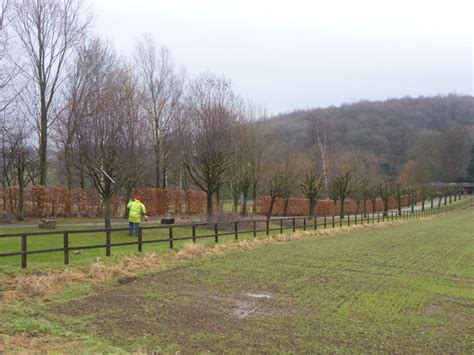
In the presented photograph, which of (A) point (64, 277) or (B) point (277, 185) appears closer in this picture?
(A) point (64, 277)

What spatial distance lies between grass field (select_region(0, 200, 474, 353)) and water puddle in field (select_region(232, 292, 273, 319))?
0.06 feet

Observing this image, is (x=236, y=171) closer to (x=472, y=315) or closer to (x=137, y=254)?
(x=137, y=254)

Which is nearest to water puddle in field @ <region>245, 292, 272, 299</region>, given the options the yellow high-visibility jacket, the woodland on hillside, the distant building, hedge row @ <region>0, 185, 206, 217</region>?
the yellow high-visibility jacket

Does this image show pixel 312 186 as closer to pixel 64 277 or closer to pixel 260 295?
pixel 260 295

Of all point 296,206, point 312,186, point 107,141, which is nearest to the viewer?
point 107,141

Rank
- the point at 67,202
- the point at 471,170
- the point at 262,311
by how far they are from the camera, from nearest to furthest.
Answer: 1. the point at 262,311
2. the point at 67,202
3. the point at 471,170

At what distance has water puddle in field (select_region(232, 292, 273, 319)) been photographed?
7.35 meters

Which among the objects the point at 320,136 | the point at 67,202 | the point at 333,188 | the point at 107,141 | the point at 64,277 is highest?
the point at 320,136

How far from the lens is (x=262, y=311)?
24.7 ft

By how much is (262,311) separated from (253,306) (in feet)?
1.21

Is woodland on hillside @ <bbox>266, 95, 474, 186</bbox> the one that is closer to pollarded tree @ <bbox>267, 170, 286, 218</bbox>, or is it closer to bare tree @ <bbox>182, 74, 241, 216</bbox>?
pollarded tree @ <bbox>267, 170, 286, 218</bbox>

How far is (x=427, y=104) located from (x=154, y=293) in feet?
340

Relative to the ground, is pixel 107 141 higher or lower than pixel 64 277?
higher

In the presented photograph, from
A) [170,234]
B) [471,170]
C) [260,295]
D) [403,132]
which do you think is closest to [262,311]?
[260,295]
